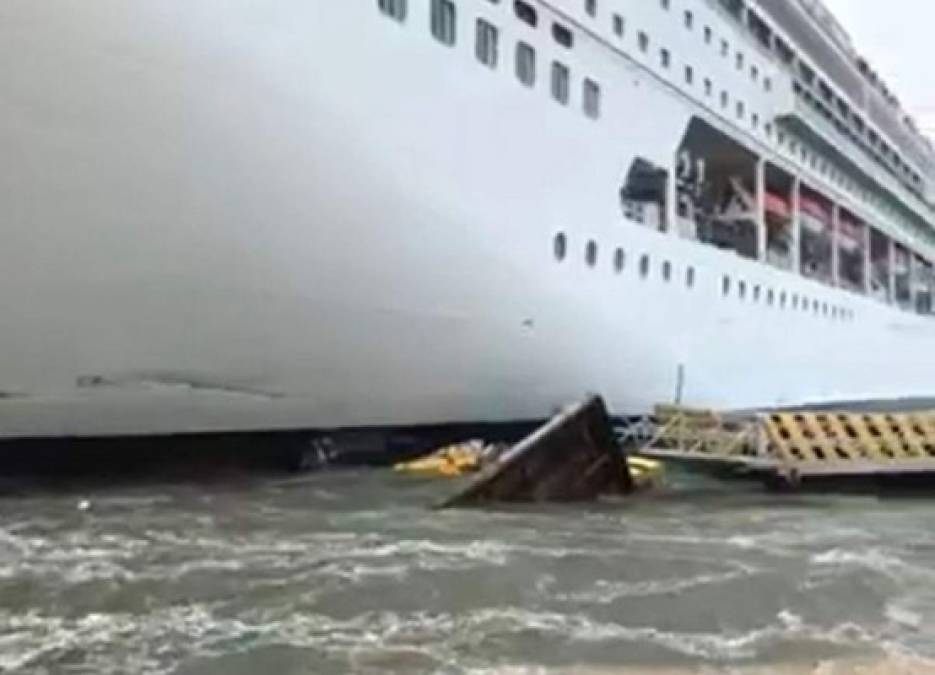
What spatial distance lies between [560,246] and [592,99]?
327cm

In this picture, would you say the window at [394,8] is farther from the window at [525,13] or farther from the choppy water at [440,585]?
the choppy water at [440,585]

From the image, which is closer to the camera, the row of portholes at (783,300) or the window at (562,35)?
the window at (562,35)

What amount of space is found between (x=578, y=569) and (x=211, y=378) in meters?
5.90

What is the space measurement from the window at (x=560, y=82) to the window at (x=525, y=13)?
0.89m

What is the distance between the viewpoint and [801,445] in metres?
20.5

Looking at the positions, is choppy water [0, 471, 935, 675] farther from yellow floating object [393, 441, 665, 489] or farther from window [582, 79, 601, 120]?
window [582, 79, 601, 120]

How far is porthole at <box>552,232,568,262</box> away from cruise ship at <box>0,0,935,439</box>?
69 mm

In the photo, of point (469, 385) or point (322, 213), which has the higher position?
point (322, 213)

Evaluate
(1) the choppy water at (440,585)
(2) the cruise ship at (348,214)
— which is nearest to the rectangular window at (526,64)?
(2) the cruise ship at (348,214)

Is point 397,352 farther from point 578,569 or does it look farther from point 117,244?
point 578,569

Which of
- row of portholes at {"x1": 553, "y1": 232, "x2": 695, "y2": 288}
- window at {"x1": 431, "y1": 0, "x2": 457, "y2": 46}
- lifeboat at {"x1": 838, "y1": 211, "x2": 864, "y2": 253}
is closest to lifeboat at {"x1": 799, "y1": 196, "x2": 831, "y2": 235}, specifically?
lifeboat at {"x1": 838, "y1": 211, "x2": 864, "y2": 253}

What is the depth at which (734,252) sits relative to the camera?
3119 centimetres

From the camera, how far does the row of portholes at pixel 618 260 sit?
832 inches

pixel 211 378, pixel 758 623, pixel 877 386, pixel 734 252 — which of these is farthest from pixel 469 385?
pixel 877 386
